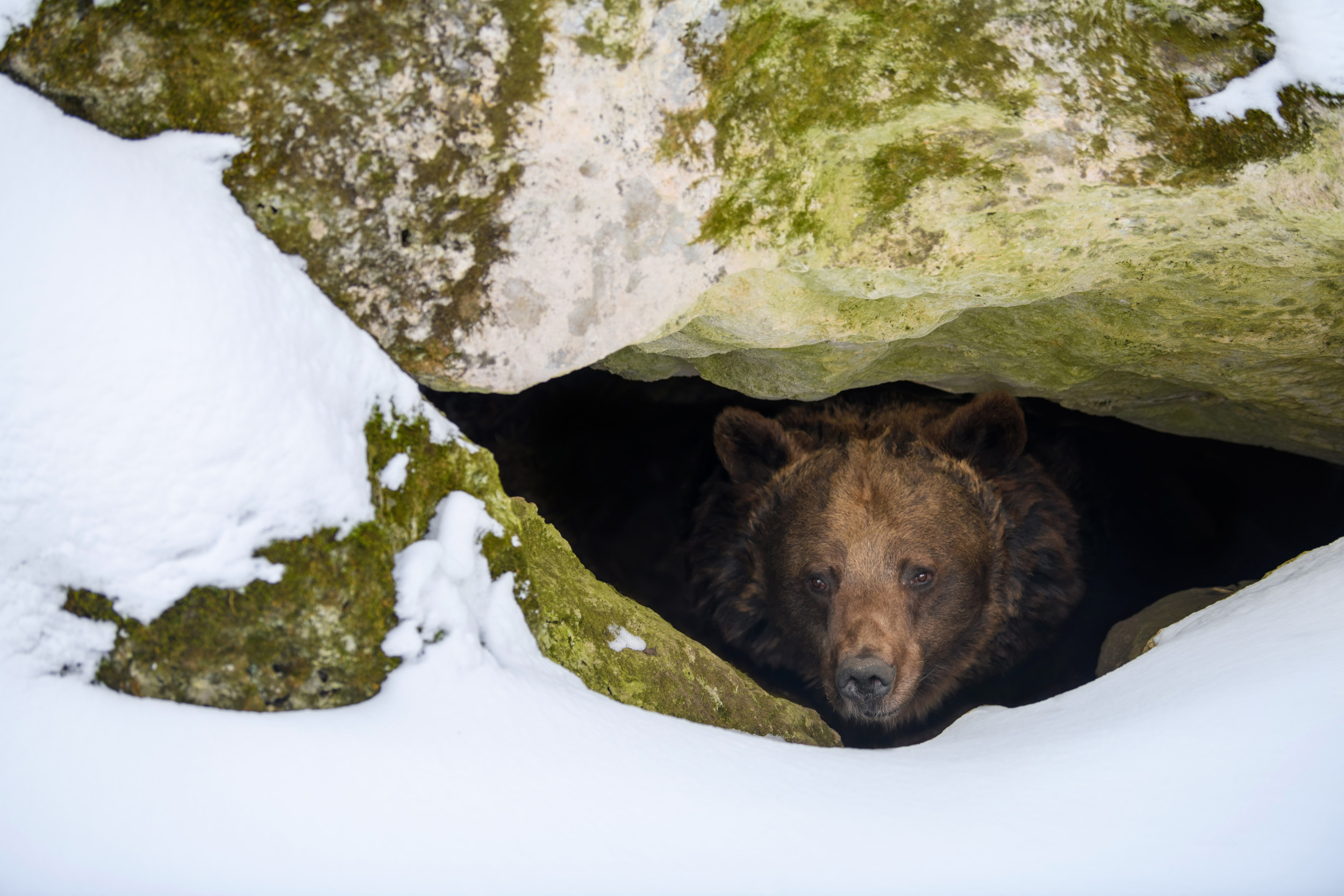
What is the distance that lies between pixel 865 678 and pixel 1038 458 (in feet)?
7.41

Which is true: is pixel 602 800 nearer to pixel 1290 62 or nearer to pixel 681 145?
pixel 681 145

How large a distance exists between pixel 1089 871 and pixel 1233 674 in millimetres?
774

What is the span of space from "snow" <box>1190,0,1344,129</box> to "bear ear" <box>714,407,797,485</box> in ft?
7.72

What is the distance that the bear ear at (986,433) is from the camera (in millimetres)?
3988

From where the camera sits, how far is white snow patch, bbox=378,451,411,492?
191 centimetres

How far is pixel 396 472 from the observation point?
195 cm

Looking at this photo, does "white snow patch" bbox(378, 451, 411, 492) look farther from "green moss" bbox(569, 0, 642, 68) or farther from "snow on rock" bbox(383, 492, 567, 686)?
"green moss" bbox(569, 0, 642, 68)

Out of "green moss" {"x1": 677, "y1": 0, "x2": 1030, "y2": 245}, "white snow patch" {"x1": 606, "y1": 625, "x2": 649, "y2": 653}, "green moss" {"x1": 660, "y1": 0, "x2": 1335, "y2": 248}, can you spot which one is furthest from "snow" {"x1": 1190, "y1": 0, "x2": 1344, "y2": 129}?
"white snow patch" {"x1": 606, "y1": 625, "x2": 649, "y2": 653}

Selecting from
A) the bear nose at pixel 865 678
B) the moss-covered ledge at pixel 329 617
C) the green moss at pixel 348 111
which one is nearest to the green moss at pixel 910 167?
the green moss at pixel 348 111

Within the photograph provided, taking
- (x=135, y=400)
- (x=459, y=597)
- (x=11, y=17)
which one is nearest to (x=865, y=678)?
(x=459, y=597)

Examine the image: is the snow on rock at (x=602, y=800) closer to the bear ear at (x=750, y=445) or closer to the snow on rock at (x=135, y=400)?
the snow on rock at (x=135, y=400)

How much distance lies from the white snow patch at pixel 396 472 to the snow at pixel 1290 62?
92.3 inches

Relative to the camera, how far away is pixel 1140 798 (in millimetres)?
1658

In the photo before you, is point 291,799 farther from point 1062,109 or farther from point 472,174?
point 1062,109
